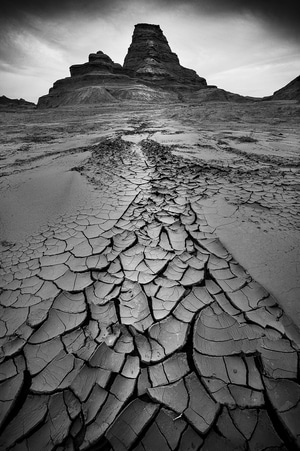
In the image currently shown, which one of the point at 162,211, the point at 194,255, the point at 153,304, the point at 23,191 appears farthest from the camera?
the point at 23,191

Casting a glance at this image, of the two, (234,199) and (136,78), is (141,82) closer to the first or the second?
(136,78)

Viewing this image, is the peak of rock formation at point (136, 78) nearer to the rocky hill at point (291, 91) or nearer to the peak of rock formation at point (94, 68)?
the peak of rock formation at point (94, 68)

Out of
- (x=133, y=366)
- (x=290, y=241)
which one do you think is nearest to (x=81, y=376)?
(x=133, y=366)

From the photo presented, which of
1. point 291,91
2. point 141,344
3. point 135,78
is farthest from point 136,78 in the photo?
point 141,344

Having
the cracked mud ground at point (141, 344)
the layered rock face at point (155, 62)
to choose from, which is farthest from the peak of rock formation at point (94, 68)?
the cracked mud ground at point (141, 344)

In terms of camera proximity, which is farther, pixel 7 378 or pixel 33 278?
pixel 33 278

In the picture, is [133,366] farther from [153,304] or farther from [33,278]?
[33,278]

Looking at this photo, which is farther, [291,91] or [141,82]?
[141,82]
